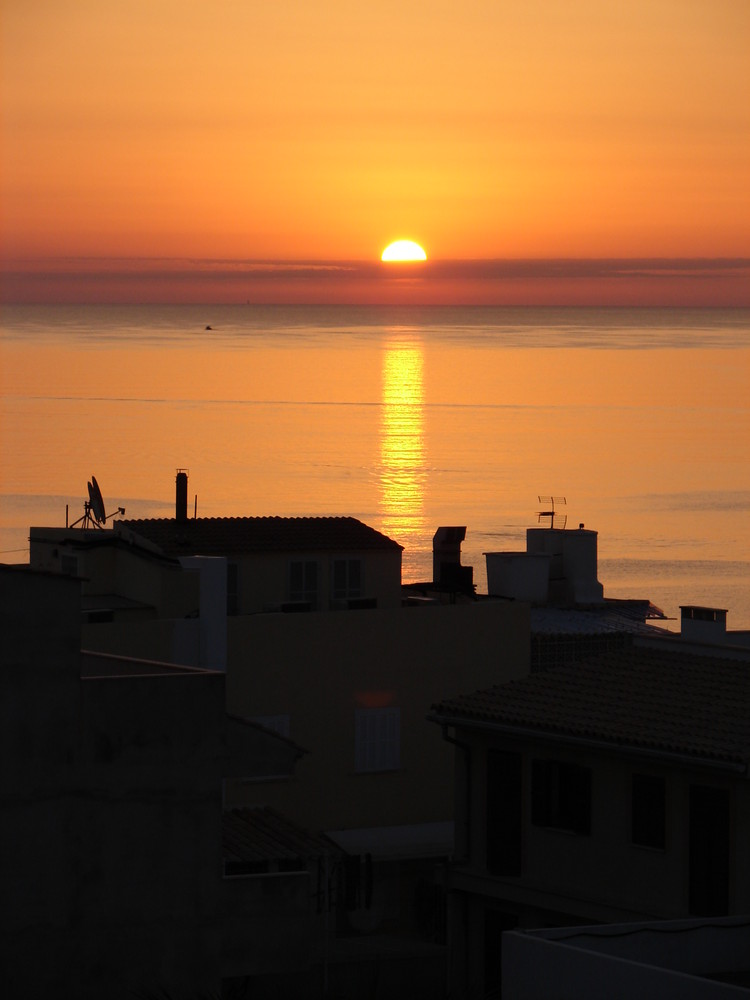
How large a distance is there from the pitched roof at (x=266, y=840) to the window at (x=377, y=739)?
381 cm

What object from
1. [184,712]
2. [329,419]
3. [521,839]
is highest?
[329,419]

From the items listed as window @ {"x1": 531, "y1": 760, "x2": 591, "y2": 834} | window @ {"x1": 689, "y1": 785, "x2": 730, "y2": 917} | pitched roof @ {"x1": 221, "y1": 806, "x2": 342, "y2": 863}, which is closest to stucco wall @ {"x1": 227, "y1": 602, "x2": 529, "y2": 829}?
pitched roof @ {"x1": 221, "y1": 806, "x2": 342, "y2": 863}

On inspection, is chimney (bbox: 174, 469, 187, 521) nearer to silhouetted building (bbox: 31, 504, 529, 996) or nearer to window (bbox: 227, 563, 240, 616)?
silhouetted building (bbox: 31, 504, 529, 996)

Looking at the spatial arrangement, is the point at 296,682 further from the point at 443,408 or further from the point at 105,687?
the point at 443,408

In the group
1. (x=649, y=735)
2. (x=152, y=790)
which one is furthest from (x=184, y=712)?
(x=649, y=735)

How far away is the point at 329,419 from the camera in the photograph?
156 m

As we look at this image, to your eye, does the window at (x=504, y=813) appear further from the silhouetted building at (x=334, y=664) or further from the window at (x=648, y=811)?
the silhouetted building at (x=334, y=664)

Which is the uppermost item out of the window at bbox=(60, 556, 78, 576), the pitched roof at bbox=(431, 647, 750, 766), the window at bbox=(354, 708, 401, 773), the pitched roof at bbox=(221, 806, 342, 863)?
the window at bbox=(60, 556, 78, 576)

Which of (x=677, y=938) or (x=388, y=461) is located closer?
(x=677, y=938)

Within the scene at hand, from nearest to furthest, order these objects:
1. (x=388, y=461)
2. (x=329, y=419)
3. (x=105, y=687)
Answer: (x=105, y=687), (x=388, y=461), (x=329, y=419)

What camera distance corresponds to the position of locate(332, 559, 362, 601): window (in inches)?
1454

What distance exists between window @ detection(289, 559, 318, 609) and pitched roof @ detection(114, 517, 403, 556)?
0.28 meters

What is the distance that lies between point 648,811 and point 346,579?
16.0 meters

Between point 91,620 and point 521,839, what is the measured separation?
10.5 m
